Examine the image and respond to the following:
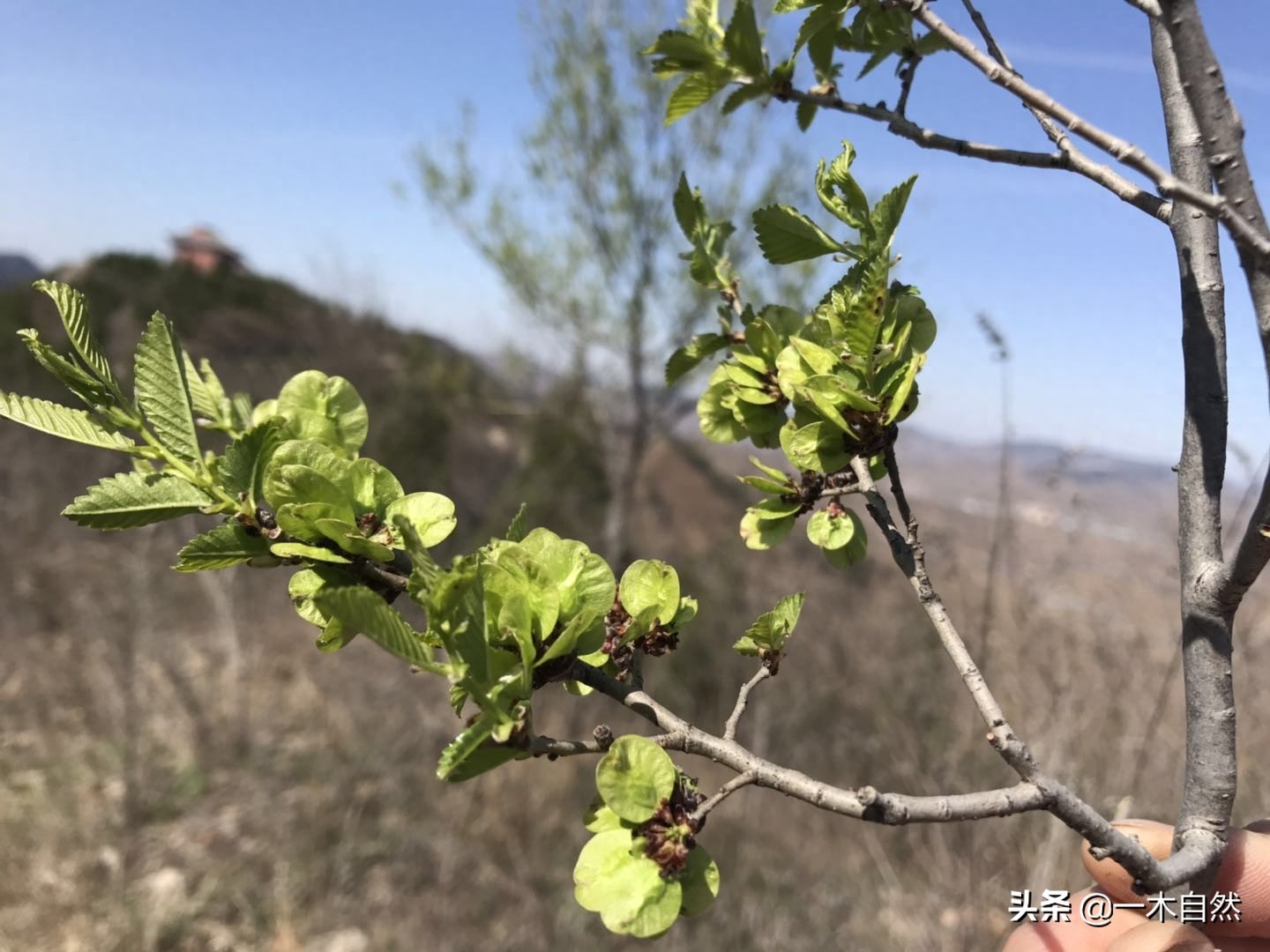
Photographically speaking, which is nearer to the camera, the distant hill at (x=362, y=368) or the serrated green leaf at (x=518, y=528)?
the serrated green leaf at (x=518, y=528)

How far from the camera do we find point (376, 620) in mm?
415

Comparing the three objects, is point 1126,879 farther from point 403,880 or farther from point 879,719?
point 879,719

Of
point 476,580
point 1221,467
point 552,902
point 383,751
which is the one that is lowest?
point 552,902

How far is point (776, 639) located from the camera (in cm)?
63

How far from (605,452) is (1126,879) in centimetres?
731

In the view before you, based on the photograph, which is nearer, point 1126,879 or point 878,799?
point 878,799

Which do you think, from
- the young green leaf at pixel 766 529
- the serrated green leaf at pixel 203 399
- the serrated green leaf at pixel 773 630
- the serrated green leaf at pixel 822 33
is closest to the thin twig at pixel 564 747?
the serrated green leaf at pixel 773 630

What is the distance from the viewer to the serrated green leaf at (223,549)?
534 mm

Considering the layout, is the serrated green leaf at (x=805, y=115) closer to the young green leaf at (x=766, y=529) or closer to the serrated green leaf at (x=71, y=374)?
the young green leaf at (x=766, y=529)

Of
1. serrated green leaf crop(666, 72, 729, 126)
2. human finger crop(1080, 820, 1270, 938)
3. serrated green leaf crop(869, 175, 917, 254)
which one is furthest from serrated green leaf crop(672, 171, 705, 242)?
human finger crop(1080, 820, 1270, 938)

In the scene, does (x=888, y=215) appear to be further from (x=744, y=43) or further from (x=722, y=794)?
(x=722, y=794)

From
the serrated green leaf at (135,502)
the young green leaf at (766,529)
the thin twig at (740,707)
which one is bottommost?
the thin twig at (740,707)

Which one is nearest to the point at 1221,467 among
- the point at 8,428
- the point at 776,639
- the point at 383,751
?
the point at 776,639

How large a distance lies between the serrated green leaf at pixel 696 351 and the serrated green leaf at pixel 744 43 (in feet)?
0.96
